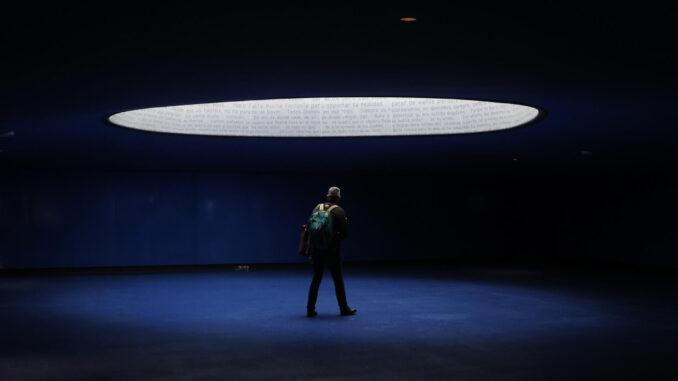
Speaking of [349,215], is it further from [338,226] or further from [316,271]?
[338,226]

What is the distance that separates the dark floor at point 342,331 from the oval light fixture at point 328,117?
293 cm

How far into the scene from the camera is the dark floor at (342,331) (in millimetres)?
6535

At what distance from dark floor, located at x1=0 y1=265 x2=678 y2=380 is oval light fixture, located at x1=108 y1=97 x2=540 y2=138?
9.63ft

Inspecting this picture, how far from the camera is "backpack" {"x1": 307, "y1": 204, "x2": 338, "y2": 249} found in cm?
956

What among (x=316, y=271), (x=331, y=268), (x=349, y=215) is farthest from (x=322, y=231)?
(x=349, y=215)

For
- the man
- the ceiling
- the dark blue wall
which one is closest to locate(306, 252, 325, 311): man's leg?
the man

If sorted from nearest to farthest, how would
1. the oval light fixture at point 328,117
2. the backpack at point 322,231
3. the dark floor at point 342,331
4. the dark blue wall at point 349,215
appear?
the dark floor at point 342,331 < the backpack at point 322,231 < the oval light fixture at point 328,117 < the dark blue wall at point 349,215

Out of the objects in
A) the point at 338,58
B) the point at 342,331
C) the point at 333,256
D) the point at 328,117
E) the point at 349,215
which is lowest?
the point at 342,331

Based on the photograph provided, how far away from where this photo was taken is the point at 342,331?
8617 mm

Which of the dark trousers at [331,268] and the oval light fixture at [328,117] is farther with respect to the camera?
the oval light fixture at [328,117]

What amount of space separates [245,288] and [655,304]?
7.66 meters

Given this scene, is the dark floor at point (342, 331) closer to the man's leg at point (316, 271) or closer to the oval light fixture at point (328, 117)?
the man's leg at point (316, 271)

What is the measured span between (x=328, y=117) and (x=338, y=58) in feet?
20.2

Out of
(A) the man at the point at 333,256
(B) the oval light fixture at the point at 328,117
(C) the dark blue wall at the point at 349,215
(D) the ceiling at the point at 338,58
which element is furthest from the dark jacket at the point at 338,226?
(C) the dark blue wall at the point at 349,215
